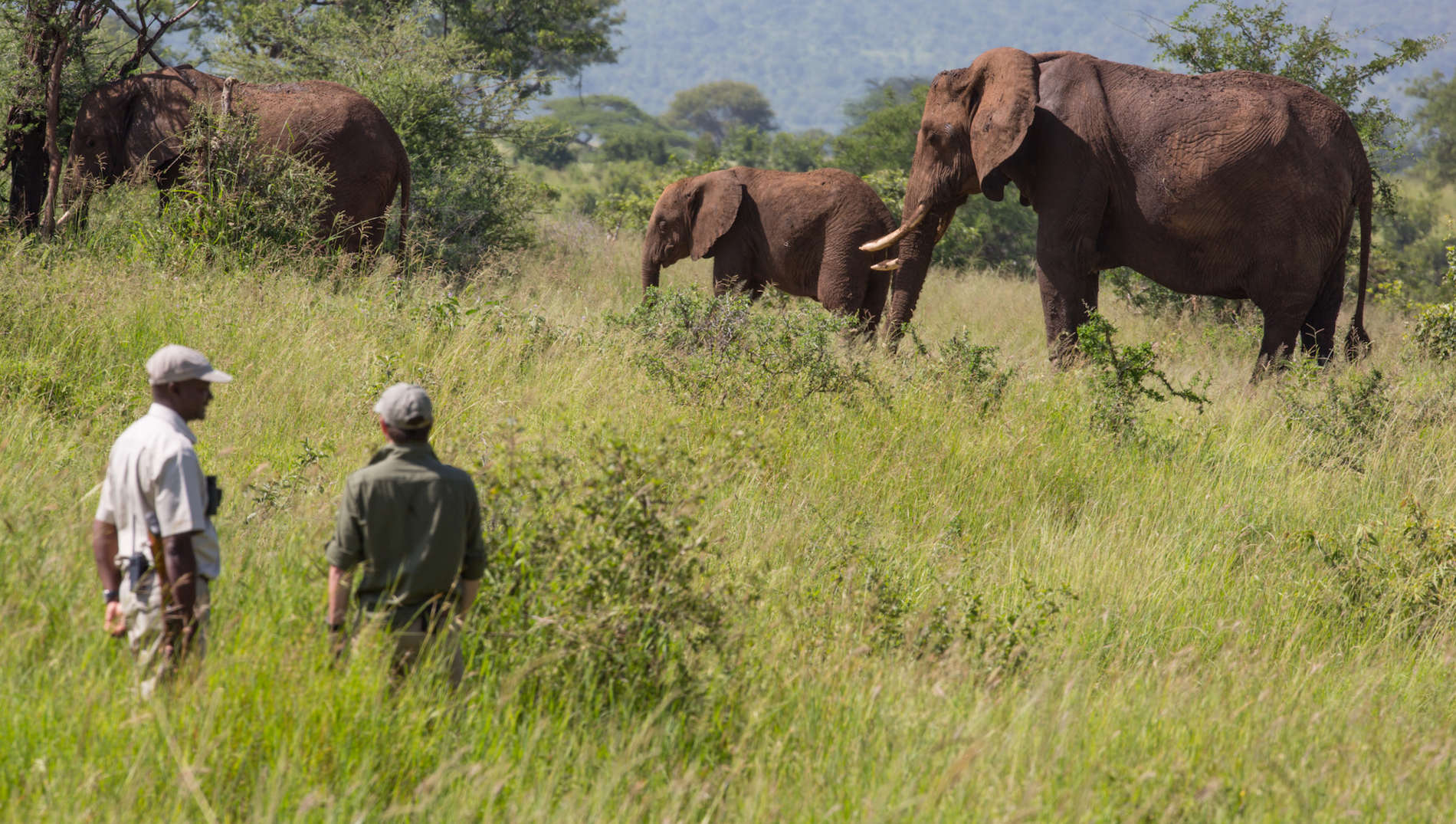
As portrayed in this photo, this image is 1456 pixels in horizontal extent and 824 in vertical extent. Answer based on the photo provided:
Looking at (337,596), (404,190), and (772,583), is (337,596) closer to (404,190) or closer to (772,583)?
(772,583)

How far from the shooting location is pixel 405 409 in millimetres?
3410

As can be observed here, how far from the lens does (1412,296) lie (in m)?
21.2

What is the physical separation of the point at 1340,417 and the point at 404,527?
693 cm

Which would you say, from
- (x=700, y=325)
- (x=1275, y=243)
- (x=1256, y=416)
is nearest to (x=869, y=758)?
(x=700, y=325)

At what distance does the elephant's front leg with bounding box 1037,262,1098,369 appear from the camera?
400 inches

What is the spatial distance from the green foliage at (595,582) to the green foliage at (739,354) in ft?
10.2

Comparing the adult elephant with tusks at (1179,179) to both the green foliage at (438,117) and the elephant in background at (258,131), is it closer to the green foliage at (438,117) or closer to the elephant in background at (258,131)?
the elephant in background at (258,131)

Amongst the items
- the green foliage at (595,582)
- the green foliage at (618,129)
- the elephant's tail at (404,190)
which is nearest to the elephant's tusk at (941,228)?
the elephant's tail at (404,190)

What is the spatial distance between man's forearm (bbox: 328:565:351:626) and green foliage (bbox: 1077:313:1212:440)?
224 inches

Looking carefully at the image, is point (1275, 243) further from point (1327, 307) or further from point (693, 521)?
point (693, 521)

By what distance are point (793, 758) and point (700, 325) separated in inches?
222

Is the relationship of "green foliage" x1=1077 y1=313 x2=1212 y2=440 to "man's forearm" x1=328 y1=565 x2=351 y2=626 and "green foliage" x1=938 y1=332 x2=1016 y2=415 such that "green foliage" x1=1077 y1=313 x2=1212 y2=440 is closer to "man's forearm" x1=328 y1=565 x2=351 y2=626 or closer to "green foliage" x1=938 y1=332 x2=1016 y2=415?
"green foliage" x1=938 y1=332 x2=1016 y2=415

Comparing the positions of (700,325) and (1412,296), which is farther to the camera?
(1412,296)

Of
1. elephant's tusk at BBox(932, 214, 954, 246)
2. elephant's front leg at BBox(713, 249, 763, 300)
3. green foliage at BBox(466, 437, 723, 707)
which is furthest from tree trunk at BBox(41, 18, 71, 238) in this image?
green foliage at BBox(466, 437, 723, 707)
